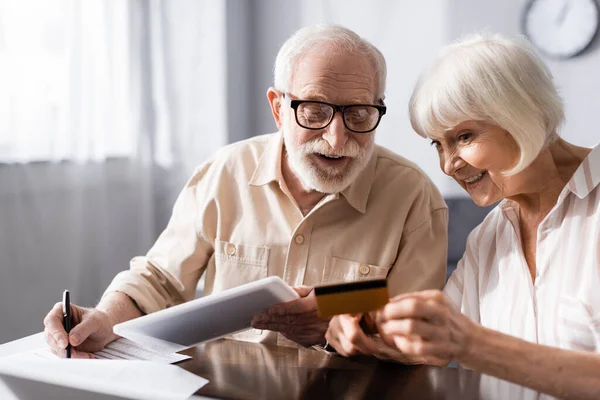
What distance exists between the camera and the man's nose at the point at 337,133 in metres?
1.65

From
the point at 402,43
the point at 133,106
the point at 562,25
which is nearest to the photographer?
the point at 133,106

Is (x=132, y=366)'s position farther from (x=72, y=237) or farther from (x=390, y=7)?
(x=390, y=7)

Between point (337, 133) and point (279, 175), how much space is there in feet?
0.78

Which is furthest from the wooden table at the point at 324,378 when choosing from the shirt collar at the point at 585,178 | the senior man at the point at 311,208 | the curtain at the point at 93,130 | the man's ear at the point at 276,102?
the curtain at the point at 93,130

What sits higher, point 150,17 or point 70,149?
point 150,17

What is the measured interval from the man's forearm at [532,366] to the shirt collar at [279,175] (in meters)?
0.69

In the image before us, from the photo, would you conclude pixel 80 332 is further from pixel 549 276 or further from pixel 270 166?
pixel 549 276

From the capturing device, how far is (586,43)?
3.53 meters

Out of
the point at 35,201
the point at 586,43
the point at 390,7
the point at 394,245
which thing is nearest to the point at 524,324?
the point at 394,245

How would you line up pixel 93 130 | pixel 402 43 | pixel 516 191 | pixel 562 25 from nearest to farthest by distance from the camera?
1. pixel 516 191
2. pixel 93 130
3. pixel 562 25
4. pixel 402 43

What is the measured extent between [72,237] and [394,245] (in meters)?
1.73

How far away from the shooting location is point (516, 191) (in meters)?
1.48

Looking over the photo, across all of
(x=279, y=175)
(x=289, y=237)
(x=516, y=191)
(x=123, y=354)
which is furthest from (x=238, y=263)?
(x=516, y=191)

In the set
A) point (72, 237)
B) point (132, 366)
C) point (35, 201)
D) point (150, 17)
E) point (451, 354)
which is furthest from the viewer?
point (150, 17)
